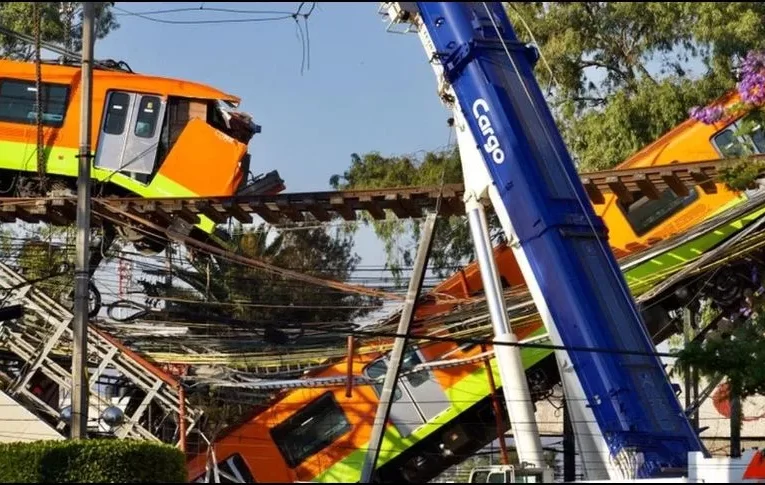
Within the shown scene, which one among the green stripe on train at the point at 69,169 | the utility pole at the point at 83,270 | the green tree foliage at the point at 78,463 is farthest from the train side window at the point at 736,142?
the green tree foliage at the point at 78,463

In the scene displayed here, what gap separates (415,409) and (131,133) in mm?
8541

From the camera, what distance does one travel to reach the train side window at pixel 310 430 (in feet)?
68.8

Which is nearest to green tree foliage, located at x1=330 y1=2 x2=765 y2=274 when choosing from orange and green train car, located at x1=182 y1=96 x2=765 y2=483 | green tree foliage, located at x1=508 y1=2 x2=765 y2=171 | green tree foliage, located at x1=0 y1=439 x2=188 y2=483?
green tree foliage, located at x1=508 y1=2 x2=765 y2=171

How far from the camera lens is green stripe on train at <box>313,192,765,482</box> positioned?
66.7ft

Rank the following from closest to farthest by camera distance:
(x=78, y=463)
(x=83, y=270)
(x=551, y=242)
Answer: (x=78, y=463) → (x=83, y=270) → (x=551, y=242)

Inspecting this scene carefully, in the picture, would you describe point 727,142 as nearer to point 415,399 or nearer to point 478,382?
point 478,382

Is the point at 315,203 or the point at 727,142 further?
the point at 727,142

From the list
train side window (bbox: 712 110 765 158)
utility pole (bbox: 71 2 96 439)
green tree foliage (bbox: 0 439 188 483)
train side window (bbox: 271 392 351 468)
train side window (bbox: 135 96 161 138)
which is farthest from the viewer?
train side window (bbox: 135 96 161 138)

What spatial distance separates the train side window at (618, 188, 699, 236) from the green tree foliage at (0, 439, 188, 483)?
1042cm

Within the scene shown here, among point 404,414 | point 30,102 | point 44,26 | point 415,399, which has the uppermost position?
point 44,26

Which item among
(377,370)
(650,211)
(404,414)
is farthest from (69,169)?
(650,211)

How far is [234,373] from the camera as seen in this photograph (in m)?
20.5

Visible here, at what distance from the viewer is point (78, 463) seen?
13.5m

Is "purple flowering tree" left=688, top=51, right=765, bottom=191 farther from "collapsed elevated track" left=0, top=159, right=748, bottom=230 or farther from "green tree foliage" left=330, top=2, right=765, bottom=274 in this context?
"green tree foliage" left=330, top=2, right=765, bottom=274
